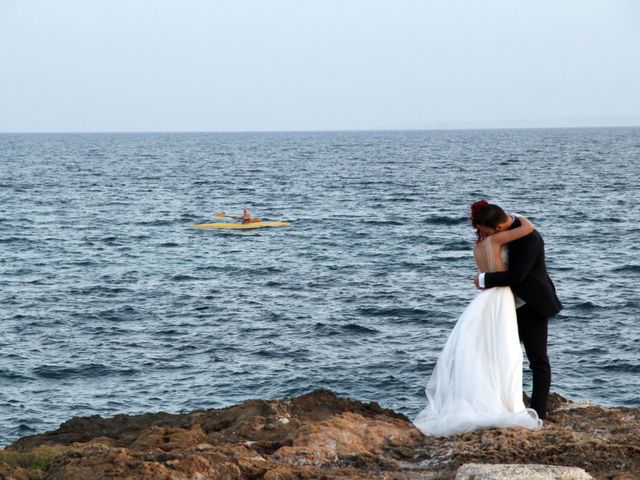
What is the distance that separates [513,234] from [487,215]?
0.28 meters

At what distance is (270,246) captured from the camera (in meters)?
38.2

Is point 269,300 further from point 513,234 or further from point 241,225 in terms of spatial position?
point 513,234

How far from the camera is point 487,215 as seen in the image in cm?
786

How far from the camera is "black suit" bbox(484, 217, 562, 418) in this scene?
26.1ft

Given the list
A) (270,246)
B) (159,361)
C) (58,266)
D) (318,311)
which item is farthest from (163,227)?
(159,361)

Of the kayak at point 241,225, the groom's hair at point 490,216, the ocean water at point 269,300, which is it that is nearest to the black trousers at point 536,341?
the groom's hair at point 490,216

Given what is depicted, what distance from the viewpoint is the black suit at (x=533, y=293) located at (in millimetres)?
7941

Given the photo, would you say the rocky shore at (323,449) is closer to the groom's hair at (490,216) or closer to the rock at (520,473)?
the rock at (520,473)

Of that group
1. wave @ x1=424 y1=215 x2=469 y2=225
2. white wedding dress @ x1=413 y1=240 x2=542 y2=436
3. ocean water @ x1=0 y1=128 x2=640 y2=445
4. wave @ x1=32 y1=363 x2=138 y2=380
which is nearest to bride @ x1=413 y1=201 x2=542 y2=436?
white wedding dress @ x1=413 y1=240 x2=542 y2=436

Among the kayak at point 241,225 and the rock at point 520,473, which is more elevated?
the rock at point 520,473

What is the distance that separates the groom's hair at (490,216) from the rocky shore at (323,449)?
1785 millimetres

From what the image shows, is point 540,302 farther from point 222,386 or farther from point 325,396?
point 222,386

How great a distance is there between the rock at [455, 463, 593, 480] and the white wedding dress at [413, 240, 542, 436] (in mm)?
1350

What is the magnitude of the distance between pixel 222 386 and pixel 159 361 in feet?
8.15
